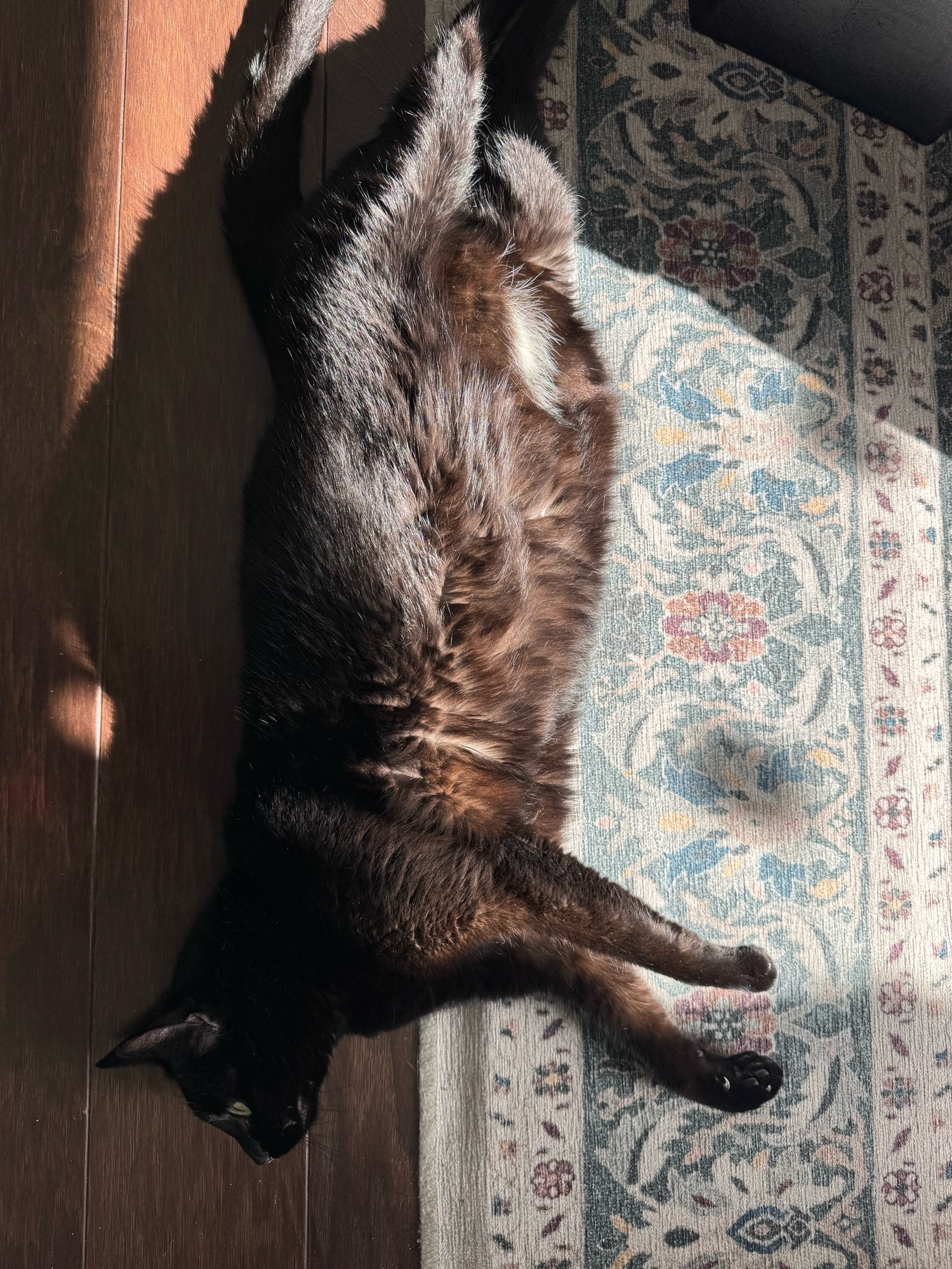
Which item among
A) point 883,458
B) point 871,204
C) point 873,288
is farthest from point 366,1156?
point 871,204

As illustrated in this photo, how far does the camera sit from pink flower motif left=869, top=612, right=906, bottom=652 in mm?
1348

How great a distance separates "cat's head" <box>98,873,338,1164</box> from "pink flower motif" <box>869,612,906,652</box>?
93cm

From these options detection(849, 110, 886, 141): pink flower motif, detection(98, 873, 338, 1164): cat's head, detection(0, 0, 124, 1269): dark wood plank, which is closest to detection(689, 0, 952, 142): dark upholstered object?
detection(849, 110, 886, 141): pink flower motif

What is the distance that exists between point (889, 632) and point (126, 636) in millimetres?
1108

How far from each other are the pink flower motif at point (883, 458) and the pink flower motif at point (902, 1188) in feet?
3.34

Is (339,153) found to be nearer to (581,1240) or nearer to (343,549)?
(343,549)

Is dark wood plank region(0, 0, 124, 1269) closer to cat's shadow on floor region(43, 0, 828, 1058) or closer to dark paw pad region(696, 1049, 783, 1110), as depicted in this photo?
cat's shadow on floor region(43, 0, 828, 1058)

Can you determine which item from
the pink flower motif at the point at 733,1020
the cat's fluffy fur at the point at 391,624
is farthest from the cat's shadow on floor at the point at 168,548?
the pink flower motif at the point at 733,1020

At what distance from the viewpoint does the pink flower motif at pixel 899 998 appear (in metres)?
1.31

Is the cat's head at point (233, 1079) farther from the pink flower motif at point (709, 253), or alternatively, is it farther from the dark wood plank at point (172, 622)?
the pink flower motif at point (709, 253)

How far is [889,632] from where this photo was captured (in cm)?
135

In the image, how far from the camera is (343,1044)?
1302mm

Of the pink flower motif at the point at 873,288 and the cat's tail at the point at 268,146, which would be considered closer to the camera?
the cat's tail at the point at 268,146

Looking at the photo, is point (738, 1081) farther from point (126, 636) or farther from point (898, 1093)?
point (126, 636)
